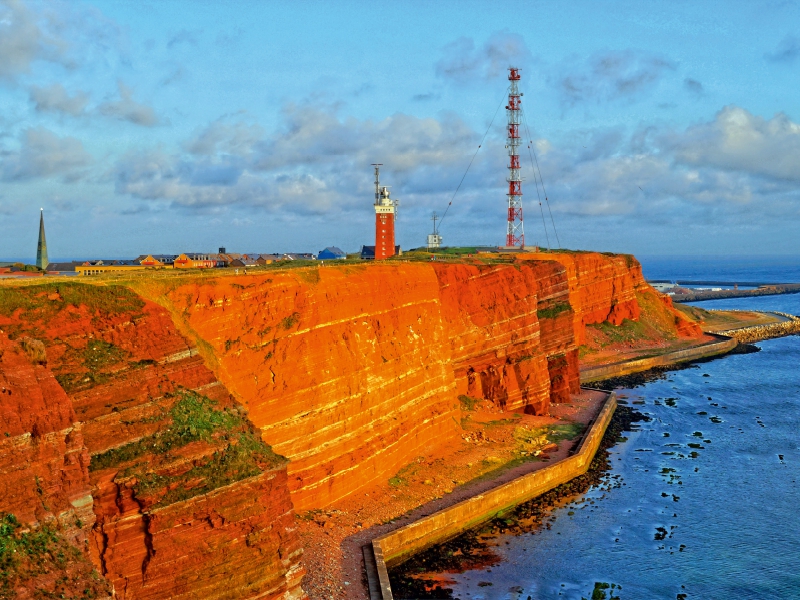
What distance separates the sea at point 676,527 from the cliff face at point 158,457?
968cm

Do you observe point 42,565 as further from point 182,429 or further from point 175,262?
point 175,262

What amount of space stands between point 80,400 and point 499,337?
38803mm

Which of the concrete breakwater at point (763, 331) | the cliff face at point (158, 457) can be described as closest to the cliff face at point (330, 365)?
the cliff face at point (158, 457)

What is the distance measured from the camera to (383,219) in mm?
78062

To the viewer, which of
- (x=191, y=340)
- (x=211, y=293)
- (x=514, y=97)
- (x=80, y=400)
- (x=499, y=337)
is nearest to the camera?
(x=80, y=400)

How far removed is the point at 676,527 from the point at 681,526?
0.30m

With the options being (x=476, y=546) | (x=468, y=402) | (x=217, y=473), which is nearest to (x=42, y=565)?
(x=217, y=473)

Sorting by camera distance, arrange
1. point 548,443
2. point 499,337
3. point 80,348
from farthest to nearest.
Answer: point 499,337 < point 548,443 < point 80,348

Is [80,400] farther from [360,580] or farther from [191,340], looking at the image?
[360,580]

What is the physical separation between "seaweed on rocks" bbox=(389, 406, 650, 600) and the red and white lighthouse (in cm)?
3614

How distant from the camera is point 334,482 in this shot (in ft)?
122

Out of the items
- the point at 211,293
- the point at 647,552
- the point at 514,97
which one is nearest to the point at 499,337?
the point at 647,552

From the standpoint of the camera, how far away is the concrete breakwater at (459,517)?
31578mm

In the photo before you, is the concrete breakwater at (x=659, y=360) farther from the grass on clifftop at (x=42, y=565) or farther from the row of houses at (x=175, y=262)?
the grass on clifftop at (x=42, y=565)
